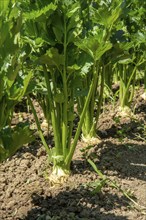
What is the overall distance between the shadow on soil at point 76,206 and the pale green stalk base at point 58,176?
138 millimetres

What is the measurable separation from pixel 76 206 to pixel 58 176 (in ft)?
1.17

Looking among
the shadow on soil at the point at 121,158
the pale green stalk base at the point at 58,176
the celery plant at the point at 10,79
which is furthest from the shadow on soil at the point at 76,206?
the celery plant at the point at 10,79

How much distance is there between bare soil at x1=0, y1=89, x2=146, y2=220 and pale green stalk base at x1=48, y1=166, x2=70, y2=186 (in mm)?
33

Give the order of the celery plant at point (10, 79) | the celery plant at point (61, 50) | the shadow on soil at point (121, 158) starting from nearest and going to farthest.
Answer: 1. the celery plant at point (10, 79)
2. the celery plant at point (61, 50)
3. the shadow on soil at point (121, 158)

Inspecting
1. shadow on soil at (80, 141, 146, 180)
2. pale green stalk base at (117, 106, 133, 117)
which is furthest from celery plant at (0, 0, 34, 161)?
pale green stalk base at (117, 106, 133, 117)

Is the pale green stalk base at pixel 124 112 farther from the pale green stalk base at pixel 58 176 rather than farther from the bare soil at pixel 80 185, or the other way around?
the pale green stalk base at pixel 58 176

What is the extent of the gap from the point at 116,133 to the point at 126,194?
1307mm

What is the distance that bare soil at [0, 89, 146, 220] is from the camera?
250 centimetres

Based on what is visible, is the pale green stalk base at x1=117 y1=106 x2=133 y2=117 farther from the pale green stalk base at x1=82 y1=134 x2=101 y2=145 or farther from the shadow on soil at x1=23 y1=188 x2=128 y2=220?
the shadow on soil at x1=23 y1=188 x2=128 y2=220

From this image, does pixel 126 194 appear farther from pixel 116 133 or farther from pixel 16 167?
pixel 116 133

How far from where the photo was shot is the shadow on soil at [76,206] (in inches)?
96.5

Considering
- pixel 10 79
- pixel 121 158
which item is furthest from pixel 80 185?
pixel 10 79

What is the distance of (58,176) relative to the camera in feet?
9.40

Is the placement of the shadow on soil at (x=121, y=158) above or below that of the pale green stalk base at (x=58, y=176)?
below
